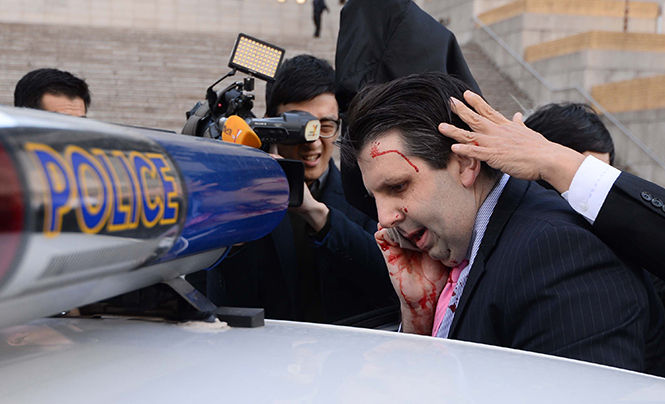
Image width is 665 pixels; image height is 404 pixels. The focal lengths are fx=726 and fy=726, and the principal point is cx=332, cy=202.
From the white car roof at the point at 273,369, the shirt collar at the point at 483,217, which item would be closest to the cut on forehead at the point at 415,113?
the shirt collar at the point at 483,217

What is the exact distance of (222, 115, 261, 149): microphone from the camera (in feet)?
5.19

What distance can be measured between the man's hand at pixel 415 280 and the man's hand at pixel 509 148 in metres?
0.42

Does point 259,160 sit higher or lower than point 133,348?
higher

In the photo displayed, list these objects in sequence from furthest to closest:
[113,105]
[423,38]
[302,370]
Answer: [113,105] → [423,38] → [302,370]

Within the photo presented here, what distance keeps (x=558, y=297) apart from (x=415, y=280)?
1.74 ft

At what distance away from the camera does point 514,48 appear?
46.5 ft

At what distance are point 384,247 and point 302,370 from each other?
40.2 inches

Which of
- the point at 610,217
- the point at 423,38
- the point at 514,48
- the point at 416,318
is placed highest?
the point at 514,48

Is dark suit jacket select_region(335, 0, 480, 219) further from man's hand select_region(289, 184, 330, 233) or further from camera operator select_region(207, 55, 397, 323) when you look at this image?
camera operator select_region(207, 55, 397, 323)

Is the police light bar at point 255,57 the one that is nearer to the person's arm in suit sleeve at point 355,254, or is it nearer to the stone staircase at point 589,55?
the person's arm in suit sleeve at point 355,254

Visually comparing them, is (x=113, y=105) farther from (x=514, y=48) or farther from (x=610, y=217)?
(x=610, y=217)

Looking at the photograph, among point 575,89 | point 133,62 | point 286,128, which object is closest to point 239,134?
point 286,128

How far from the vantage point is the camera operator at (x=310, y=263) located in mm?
2361

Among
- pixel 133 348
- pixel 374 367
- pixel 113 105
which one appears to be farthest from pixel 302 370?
pixel 113 105
